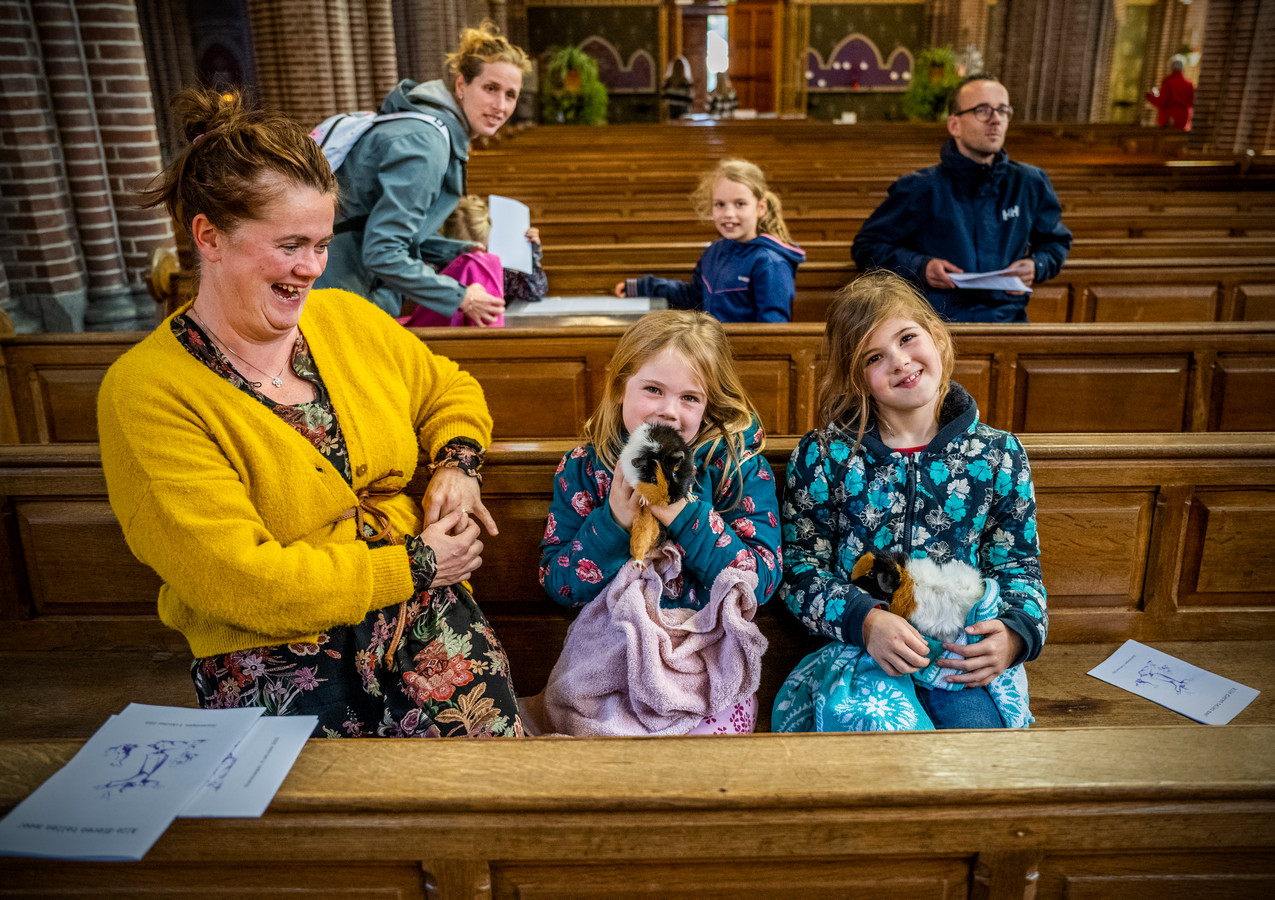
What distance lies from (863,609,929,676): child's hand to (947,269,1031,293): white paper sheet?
2.04 metres

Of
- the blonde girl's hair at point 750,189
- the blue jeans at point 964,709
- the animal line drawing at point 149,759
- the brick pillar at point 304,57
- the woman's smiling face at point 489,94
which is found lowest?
the blue jeans at point 964,709

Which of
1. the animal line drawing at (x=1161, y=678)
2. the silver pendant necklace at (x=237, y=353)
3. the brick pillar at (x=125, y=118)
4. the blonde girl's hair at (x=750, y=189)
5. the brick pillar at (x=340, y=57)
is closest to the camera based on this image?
the silver pendant necklace at (x=237, y=353)

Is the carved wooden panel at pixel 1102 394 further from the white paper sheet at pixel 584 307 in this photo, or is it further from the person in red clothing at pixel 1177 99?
the person in red clothing at pixel 1177 99

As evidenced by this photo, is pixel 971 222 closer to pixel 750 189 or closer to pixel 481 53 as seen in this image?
pixel 750 189

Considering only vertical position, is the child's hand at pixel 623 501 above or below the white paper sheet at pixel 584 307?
above

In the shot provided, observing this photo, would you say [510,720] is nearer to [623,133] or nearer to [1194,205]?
[1194,205]

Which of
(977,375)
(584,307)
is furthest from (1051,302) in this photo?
(584,307)

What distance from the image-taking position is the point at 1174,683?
207 centimetres

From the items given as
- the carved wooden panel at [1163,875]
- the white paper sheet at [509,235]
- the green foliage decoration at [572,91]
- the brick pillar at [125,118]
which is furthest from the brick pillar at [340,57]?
the green foliage decoration at [572,91]

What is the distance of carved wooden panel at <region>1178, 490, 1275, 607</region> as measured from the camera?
214cm

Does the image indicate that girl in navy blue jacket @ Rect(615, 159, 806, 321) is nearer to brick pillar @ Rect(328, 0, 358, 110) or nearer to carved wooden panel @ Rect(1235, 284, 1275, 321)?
carved wooden panel @ Rect(1235, 284, 1275, 321)

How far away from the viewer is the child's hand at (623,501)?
1655 millimetres

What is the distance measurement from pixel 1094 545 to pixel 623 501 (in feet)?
4.12

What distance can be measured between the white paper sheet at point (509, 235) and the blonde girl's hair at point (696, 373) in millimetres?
1899
